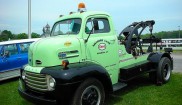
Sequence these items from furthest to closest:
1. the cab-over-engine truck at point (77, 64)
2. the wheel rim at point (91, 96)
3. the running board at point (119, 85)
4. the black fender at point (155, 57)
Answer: the black fender at point (155, 57)
the running board at point (119, 85)
the wheel rim at point (91, 96)
the cab-over-engine truck at point (77, 64)

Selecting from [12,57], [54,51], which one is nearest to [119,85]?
[54,51]

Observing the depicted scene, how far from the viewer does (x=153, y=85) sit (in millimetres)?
8656

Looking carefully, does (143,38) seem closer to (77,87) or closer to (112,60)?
(112,60)

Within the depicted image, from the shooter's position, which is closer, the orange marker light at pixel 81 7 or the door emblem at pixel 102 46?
the door emblem at pixel 102 46

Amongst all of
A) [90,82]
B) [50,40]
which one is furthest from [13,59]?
[90,82]

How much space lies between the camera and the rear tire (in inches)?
333

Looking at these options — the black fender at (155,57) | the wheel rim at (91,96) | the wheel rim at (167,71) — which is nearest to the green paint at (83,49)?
the wheel rim at (91,96)

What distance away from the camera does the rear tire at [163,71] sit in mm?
8462

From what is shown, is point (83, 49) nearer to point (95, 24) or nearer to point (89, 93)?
point (95, 24)

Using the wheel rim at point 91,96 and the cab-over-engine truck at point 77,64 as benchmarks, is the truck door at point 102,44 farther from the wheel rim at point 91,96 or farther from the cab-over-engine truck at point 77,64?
the wheel rim at point 91,96

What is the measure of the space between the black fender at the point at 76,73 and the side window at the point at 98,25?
1.02 m

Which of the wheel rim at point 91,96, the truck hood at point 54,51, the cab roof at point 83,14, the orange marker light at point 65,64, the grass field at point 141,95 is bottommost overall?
the grass field at point 141,95

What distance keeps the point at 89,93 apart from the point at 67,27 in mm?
2042

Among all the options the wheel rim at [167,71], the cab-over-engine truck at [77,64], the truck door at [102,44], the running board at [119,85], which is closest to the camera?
the cab-over-engine truck at [77,64]
